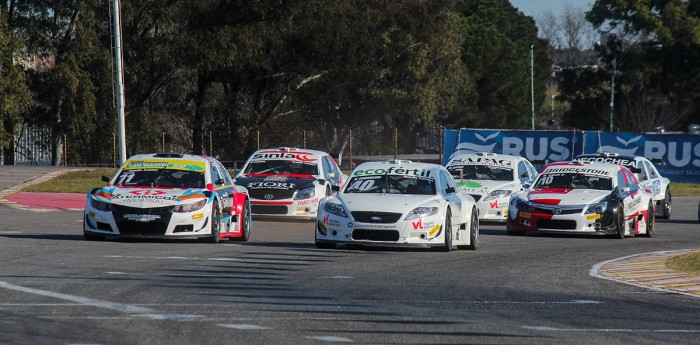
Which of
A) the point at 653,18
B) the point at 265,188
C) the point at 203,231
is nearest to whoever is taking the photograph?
the point at 203,231

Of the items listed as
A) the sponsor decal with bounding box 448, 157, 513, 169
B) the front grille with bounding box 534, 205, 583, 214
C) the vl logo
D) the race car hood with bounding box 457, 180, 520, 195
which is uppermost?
the vl logo

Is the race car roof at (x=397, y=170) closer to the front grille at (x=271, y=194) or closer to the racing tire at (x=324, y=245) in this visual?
the racing tire at (x=324, y=245)

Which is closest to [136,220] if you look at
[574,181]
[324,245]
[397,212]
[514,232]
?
[324,245]

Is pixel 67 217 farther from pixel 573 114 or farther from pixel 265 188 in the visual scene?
pixel 573 114

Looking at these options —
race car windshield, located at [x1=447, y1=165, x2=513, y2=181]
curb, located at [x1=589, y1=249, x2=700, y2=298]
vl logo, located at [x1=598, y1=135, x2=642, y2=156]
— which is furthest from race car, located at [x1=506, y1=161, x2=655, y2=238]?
vl logo, located at [x1=598, y1=135, x2=642, y2=156]

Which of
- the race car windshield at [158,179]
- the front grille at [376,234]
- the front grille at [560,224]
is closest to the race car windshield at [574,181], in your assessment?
the front grille at [560,224]

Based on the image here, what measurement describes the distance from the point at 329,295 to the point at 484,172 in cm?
1592

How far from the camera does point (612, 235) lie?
75.2ft

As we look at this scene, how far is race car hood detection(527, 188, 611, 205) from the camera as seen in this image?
2256cm

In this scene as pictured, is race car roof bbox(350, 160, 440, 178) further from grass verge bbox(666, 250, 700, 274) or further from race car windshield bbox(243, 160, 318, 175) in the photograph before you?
race car windshield bbox(243, 160, 318, 175)

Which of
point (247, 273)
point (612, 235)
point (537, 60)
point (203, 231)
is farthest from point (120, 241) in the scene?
point (537, 60)

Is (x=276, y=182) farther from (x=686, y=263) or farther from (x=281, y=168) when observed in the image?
(x=686, y=263)

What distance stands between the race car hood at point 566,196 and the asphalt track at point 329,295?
2.75m

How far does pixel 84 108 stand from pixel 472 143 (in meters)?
16.0
